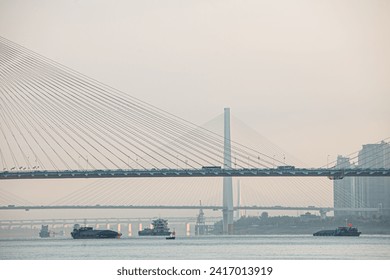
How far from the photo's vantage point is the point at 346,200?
2036 inches

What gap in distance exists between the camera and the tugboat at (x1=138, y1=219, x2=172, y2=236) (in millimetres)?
52719

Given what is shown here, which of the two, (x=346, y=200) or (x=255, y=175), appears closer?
(x=255, y=175)

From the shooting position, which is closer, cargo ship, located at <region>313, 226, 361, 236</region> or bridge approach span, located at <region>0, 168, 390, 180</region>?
bridge approach span, located at <region>0, 168, 390, 180</region>

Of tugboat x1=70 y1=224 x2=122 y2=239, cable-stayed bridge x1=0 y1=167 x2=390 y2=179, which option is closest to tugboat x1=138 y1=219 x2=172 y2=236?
tugboat x1=70 y1=224 x2=122 y2=239

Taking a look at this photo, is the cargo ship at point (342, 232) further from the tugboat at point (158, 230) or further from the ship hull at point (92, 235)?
the ship hull at point (92, 235)

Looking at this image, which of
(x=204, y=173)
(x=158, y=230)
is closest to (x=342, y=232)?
(x=158, y=230)

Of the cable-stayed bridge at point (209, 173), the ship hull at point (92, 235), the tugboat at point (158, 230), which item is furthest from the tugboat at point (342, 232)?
the cable-stayed bridge at point (209, 173)

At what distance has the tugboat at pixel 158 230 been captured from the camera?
→ 52.7 meters

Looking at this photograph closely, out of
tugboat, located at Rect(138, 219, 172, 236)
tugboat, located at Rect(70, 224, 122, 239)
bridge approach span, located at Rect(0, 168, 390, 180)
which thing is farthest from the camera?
tugboat, located at Rect(138, 219, 172, 236)

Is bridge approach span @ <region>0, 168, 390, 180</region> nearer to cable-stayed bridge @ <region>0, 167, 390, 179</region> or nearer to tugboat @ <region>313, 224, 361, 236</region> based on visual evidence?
cable-stayed bridge @ <region>0, 167, 390, 179</region>

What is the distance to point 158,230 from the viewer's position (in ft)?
174
